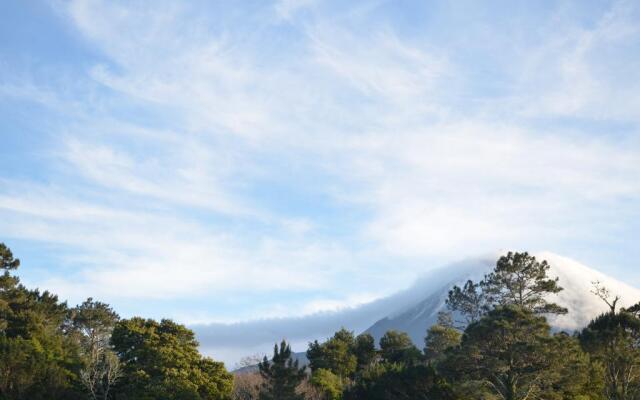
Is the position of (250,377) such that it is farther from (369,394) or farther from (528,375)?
(528,375)

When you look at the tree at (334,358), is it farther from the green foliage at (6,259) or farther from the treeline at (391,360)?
the green foliage at (6,259)

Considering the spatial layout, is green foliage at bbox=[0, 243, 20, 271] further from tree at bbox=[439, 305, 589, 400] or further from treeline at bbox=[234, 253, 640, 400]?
tree at bbox=[439, 305, 589, 400]

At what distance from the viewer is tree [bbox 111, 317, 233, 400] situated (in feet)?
179

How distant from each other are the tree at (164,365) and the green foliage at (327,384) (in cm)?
1135

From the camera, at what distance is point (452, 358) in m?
43.9

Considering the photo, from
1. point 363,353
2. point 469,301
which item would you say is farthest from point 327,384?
point 469,301

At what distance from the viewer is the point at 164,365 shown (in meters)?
57.2

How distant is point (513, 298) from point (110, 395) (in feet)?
137

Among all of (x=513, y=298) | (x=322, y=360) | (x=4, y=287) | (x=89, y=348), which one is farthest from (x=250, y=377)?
(x=513, y=298)

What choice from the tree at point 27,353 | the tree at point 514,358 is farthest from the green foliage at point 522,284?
the tree at point 27,353

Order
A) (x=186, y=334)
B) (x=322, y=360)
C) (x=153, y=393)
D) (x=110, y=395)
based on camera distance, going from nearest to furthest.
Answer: (x=153, y=393), (x=110, y=395), (x=186, y=334), (x=322, y=360)

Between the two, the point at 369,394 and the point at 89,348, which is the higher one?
the point at 89,348

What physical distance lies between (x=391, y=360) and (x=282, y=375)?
3190 centimetres

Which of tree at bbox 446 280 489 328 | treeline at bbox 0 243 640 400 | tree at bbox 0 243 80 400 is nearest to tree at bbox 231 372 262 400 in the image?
treeline at bbox 0 243 640 400
